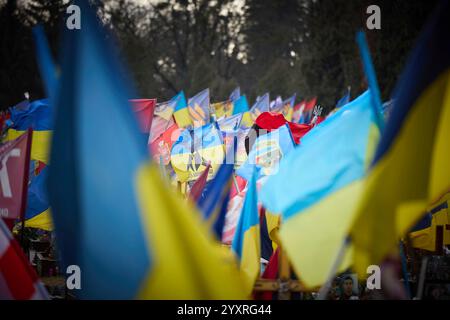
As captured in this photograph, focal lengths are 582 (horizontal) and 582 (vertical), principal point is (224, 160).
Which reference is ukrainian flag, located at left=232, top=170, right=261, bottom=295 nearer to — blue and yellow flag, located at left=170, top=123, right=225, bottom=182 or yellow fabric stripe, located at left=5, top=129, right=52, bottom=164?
blue and yellow flag, located at left=170, top=123, right=225, bottom=182

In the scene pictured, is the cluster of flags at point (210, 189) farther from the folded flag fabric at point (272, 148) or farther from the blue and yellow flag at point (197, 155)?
the blue and yellow flag at point (197, 155)

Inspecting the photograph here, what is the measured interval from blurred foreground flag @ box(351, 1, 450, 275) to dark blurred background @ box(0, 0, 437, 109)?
22.1 m

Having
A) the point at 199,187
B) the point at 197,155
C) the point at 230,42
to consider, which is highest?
the point at 230,42

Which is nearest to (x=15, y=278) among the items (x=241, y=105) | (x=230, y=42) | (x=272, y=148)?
(x=272, y=148)

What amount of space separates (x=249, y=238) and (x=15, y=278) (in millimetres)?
1903

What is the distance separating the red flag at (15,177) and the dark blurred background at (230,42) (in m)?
20.4

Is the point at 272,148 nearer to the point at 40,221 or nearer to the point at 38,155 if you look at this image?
the point at 40,221

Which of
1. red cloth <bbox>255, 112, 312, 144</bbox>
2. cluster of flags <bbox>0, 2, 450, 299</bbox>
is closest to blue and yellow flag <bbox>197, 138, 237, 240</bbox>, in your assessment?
cluster of flags <bbox>0, 2, 450, 299</bbox>

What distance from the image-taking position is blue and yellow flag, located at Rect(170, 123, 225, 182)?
1022 centimetres

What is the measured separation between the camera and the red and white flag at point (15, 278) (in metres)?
3.62

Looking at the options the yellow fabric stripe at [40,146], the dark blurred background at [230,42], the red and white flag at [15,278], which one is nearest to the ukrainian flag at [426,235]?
the red and white flag at [15,278]

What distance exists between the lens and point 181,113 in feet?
58.3
